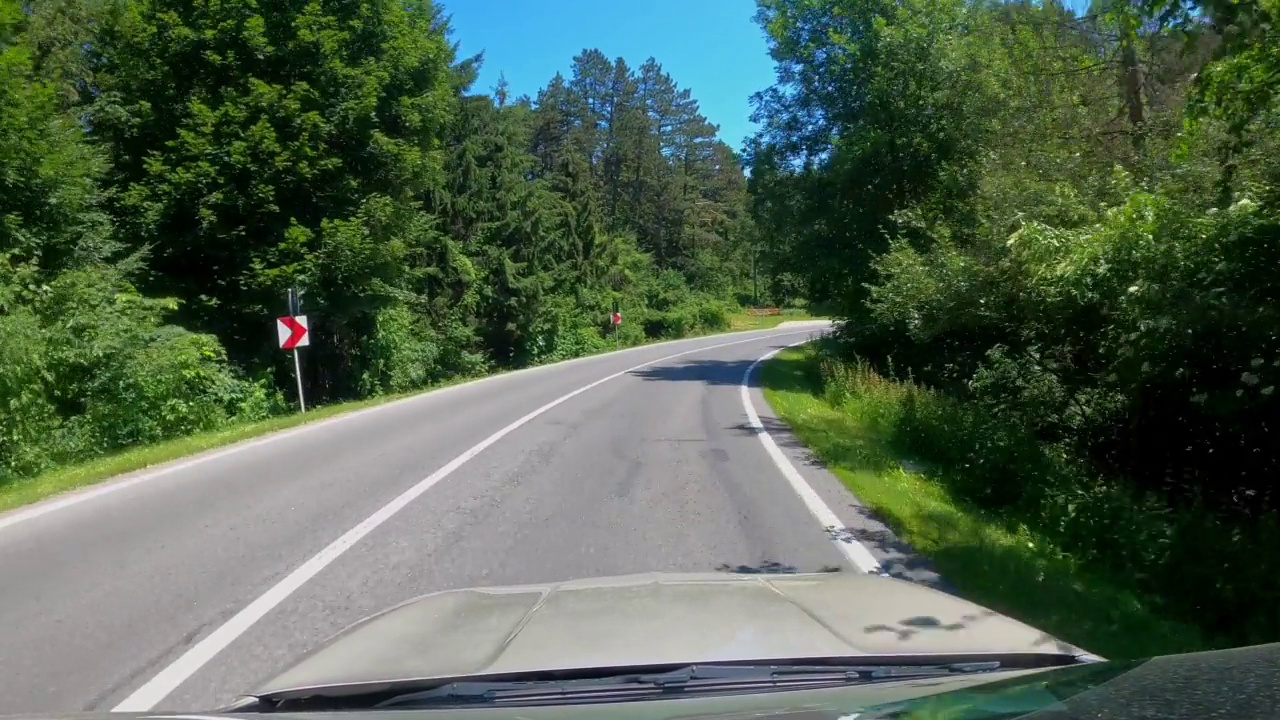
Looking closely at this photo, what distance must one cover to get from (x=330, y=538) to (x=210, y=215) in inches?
735

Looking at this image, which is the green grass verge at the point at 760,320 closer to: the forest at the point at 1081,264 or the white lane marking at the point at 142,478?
the forest at the point at 1081,264

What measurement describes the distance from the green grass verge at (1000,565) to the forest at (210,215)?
12.3 metres

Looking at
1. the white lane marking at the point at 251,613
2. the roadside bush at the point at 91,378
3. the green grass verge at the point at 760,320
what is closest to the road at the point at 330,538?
the white lane marking at the point at 251,613

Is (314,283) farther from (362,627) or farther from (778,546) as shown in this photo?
(362,627)

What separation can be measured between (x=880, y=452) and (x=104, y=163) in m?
19.9

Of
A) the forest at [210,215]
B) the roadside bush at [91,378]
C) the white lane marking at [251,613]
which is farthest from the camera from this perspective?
the forest at [210,215]

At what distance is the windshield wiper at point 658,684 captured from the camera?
9.61ft

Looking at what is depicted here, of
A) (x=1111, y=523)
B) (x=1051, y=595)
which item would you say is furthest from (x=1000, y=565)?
(x=1111, y=523)

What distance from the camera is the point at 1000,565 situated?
7371mm

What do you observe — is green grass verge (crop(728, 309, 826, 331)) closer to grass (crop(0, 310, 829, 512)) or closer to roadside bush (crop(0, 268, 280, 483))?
roadside bush (crop(0, 268, 280, 483))

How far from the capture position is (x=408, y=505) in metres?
9.74

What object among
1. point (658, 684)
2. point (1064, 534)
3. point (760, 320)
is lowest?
point (760, 320)

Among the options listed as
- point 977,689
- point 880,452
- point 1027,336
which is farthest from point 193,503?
point 1027,336

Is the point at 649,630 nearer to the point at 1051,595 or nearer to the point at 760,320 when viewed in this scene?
the point at 1051,595
